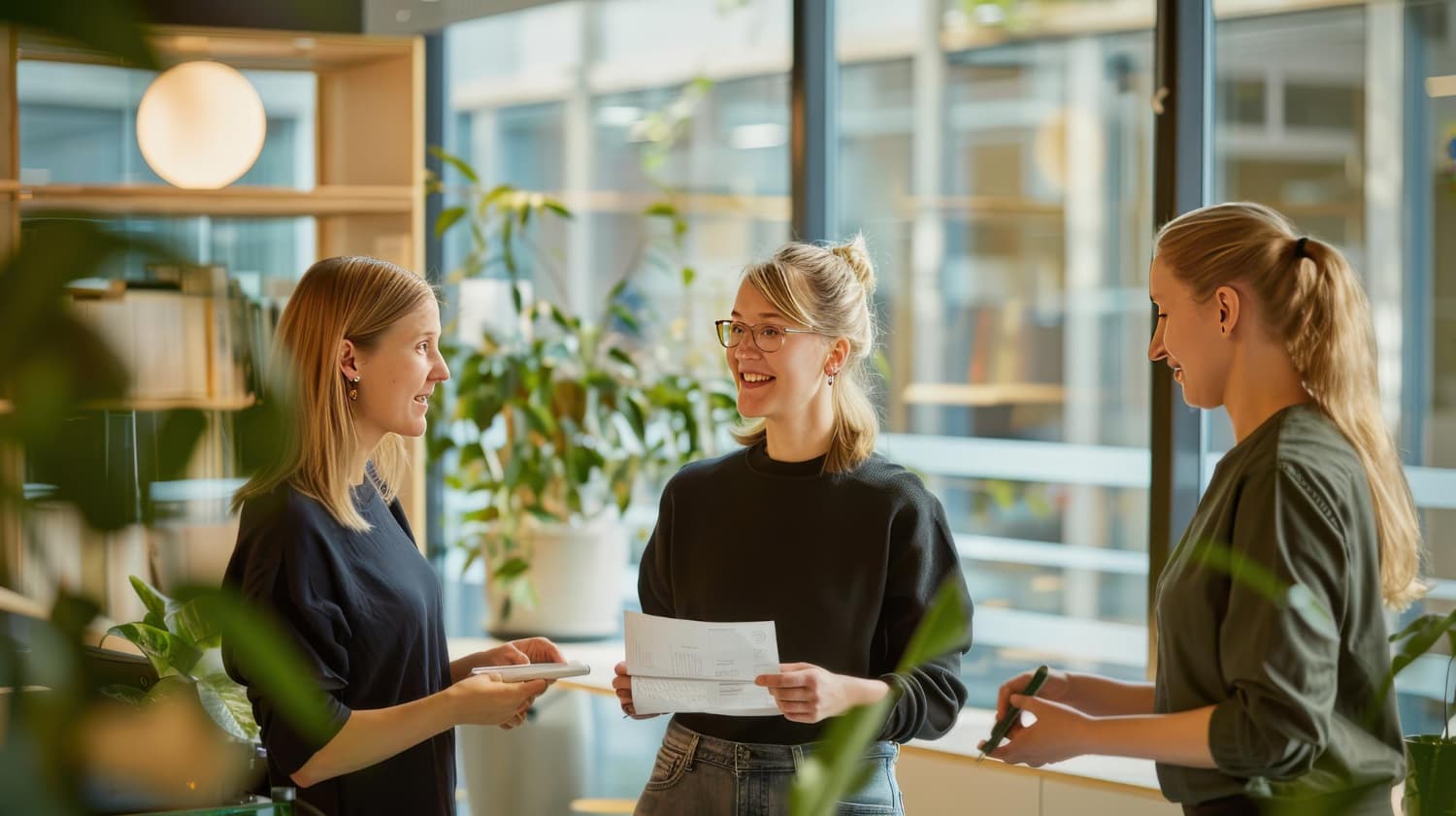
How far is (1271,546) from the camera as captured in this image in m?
1.51

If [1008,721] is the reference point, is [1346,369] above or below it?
above

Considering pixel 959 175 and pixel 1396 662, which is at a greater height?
pixel 959 175

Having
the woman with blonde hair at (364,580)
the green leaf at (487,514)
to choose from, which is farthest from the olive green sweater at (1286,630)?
the green leaf at (487,514)

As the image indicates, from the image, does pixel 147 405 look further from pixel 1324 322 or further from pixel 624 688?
pixel 624 688

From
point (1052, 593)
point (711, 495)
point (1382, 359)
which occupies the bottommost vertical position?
point (1052, 593)

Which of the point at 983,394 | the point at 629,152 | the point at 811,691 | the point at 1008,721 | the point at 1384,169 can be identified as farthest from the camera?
the point at 629,152

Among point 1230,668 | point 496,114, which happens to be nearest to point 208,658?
point 1230,668

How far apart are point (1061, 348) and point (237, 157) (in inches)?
89.1

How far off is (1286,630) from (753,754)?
83 centimetres

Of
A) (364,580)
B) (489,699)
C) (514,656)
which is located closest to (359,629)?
(364,580)

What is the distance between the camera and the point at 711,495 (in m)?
2.20

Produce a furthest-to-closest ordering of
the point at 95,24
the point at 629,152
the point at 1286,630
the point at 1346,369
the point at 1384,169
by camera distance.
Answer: the point at 629,152
the point at 1384,169
the point at 1346,369
the point at 1286,630
the point at 95,24

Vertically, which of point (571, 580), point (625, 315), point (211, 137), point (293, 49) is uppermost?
point (293, 49)

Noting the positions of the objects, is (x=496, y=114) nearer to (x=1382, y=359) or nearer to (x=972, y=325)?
(x=972, y=325)
